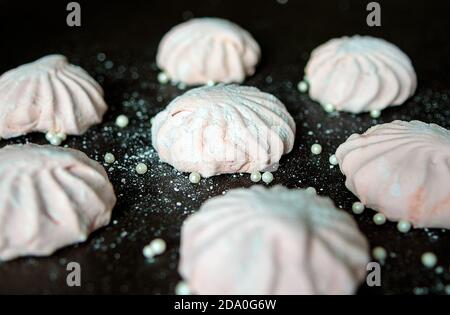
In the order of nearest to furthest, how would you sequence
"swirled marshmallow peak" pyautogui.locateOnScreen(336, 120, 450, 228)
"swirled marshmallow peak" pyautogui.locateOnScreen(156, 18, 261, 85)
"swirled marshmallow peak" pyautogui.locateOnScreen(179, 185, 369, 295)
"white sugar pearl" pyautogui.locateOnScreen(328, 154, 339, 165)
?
"swirled marshmallow peak" pyautogui.locateOnScreen(179, 185, 369, 295), "swirled marshmallow peak" pyautogui.locateOnScreen(336, 120, 450, 228), "white sugar pearl" pyautogui.locateOnScreen(328, 154, 339, 165), "swirled marshmallow peak" pyautogui.locateOnScreen(156, 18, 261, 85)

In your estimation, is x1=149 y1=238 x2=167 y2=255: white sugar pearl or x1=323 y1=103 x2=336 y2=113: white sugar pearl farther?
x1=323 y1=103 x2=336 y2=113: white sugar pearl

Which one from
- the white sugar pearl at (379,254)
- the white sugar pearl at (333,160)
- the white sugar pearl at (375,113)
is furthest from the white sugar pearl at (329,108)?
the white sugar pearl at (379,254)

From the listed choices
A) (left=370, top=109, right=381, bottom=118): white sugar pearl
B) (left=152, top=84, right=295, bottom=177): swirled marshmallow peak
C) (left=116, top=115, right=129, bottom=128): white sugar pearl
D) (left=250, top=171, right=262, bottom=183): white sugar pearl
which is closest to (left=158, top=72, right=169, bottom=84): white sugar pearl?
(left=116, top=115, right=129, bottom=128): white sugar pearl

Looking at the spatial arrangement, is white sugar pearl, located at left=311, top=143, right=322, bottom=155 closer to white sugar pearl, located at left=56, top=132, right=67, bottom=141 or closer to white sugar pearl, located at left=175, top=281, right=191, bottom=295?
white sugar pearl, located at left=175, top=281, right=191, bottom=295

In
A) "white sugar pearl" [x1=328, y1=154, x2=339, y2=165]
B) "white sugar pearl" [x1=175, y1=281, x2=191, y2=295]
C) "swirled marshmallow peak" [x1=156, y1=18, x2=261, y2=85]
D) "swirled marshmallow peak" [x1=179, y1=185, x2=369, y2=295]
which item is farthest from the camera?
"swirled marshmallow peak" [x1=156, y1=18, x2=261, y2=85]

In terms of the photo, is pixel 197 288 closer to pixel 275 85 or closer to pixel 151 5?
pixel 275 85

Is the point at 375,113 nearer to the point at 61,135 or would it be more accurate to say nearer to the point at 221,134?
the point at 221,134

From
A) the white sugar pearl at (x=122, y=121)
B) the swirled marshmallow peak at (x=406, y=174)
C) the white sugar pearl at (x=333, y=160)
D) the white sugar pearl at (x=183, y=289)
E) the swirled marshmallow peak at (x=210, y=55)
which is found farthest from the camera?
the swirled marshmallow peak at (x=210, y=55)

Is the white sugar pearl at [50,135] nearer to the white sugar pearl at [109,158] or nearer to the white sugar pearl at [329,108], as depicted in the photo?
the white sugar pearl at [109,158]
